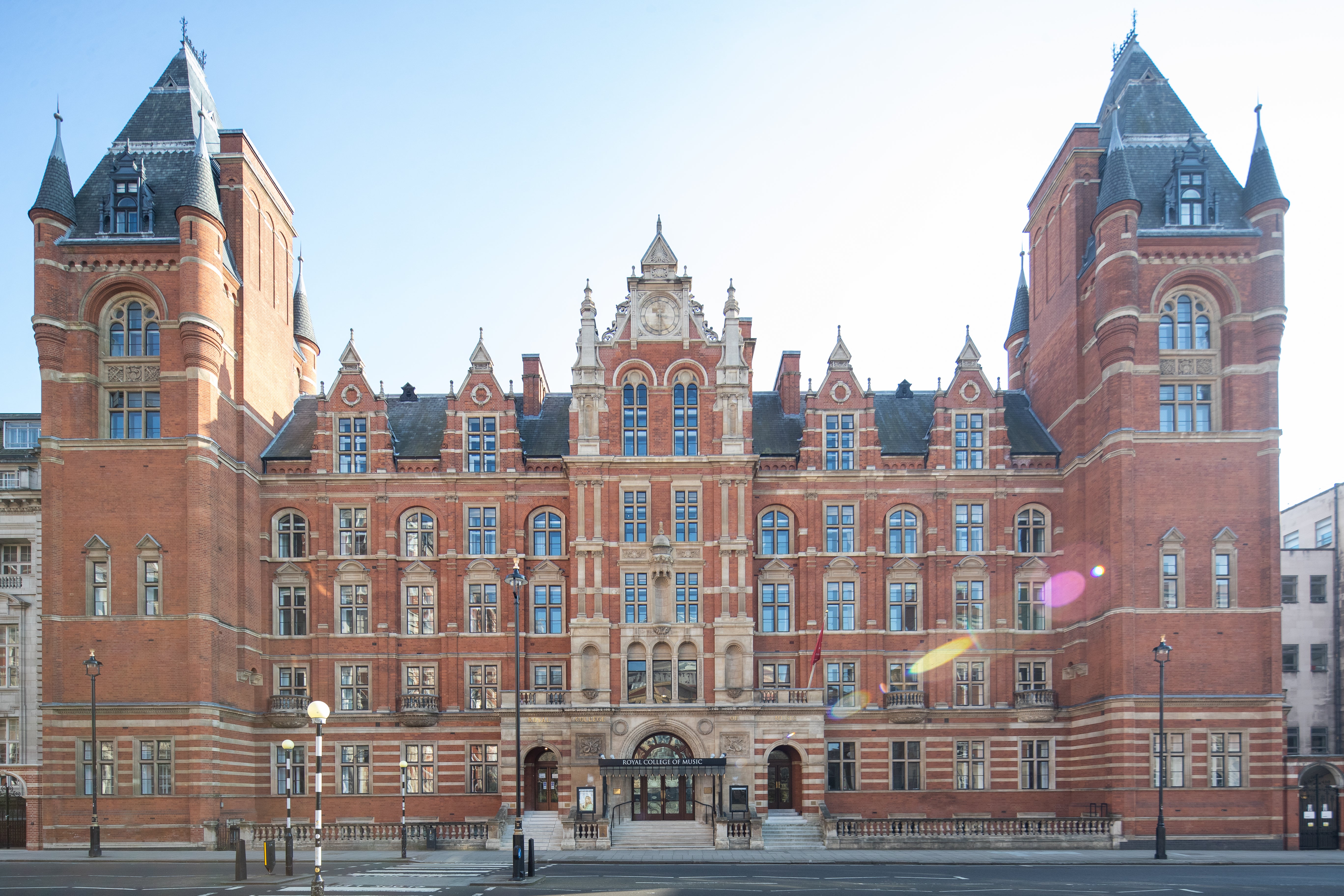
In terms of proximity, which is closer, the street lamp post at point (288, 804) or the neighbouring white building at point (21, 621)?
the street lamp post at point (288, 804)

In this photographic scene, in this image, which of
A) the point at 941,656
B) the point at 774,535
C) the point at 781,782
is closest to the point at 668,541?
the point at 774,535

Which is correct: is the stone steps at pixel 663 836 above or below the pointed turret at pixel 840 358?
below

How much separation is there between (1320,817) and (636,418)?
33.1 meters

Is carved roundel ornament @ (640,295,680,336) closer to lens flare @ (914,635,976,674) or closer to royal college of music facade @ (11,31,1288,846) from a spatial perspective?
royal college of music facade @ (11,31,1288,846)

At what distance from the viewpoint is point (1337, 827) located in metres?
42.7

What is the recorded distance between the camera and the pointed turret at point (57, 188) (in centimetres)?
4603

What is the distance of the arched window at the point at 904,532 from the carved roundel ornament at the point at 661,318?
45.6 ft

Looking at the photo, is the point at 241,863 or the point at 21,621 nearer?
the point at 241,863

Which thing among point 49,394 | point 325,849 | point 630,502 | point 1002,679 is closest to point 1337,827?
point 1002,679

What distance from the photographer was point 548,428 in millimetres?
53156

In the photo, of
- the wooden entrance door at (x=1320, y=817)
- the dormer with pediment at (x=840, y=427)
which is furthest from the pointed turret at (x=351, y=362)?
the wooden entrance door at (x=1320, y=817)

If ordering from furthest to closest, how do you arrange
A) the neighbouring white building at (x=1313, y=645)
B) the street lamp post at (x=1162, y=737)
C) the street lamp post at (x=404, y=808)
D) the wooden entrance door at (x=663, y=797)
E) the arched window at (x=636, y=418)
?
1. the neighbouring white building at (x=1313, y=645)
2. the arched window at (x=636, y=418)
3. the wooden entrance door at (x=663, y=797)
4. the street lamp post at (x=1162, y=737)
5. the street lamp post at (x=404, y=808)

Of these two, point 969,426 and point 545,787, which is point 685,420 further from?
point 545,787

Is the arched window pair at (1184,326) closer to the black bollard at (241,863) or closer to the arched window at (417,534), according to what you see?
the arched window at (417,534)
